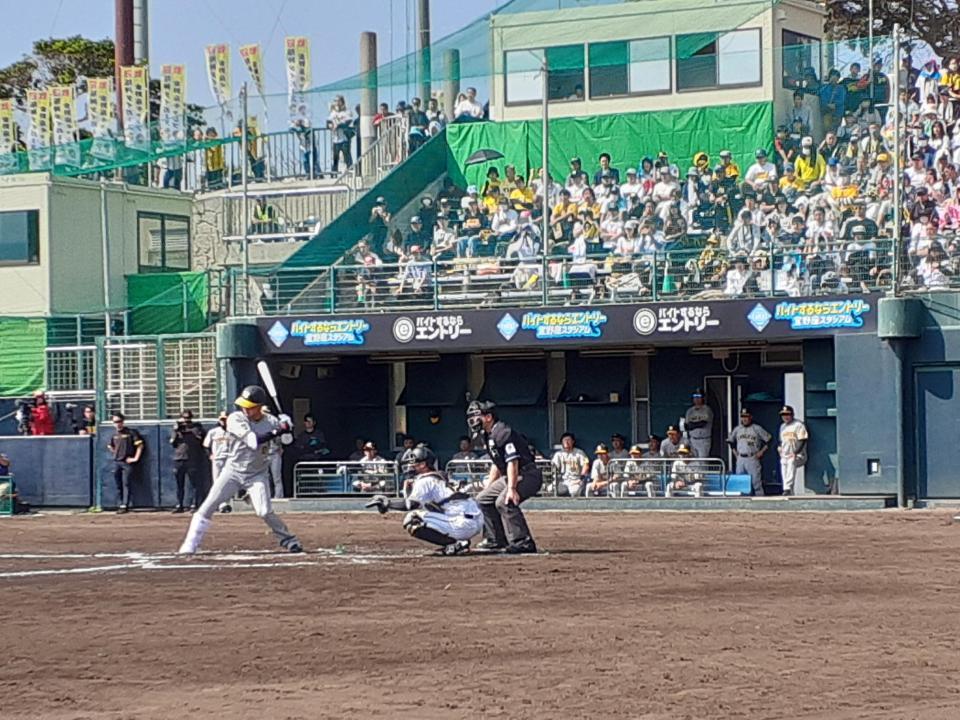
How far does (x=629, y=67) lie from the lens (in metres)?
37.5

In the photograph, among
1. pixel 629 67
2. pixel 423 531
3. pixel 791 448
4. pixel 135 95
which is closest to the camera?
pixel 423 531

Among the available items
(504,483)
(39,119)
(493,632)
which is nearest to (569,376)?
(504,483)

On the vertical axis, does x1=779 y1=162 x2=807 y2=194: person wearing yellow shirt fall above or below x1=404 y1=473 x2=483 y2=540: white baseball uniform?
above

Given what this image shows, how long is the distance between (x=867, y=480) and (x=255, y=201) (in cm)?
1656

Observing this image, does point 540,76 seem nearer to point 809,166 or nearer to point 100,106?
point 809,166

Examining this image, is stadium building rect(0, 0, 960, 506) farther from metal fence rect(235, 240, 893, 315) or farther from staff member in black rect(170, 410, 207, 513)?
staff member in black rect(170, 410, 207, 513)

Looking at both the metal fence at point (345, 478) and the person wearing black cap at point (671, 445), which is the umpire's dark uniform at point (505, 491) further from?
the metal fence at point (345, 478)

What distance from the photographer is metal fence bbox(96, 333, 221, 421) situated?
32906 mm

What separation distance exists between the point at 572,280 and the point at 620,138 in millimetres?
6598

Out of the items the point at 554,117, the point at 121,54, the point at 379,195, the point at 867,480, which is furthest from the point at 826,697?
the point at 121,54

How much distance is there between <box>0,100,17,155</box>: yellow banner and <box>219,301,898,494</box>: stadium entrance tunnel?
12736 millimetres

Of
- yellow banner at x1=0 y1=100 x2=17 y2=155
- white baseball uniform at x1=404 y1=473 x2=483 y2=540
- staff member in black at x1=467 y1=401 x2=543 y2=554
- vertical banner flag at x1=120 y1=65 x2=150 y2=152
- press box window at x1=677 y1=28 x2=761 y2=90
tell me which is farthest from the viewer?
yellow banner at x1=0 y1=100 x2=17 y2=155

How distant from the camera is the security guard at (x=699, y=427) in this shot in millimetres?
30578

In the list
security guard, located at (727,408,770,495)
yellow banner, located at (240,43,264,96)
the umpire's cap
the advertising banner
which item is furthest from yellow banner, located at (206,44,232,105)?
the umpire's cap
